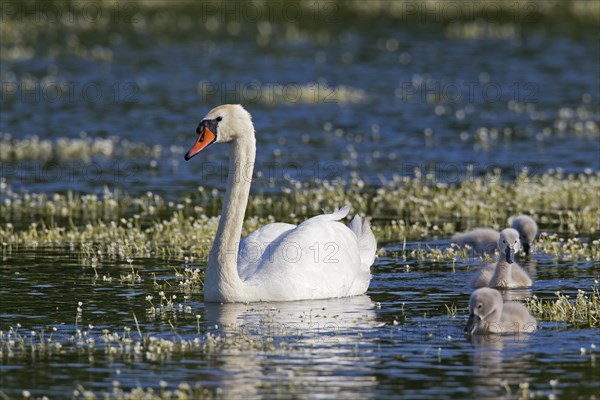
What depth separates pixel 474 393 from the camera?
12125 mm

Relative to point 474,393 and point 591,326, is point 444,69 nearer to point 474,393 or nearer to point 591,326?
point 591,326

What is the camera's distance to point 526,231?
20078 mm

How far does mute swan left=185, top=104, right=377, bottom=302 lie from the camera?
1631 cm

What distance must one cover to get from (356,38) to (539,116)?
1728 centimetres

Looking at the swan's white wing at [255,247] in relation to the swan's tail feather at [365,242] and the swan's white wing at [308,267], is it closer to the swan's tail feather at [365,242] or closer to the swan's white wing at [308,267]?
the swan's white wing at [308,267]

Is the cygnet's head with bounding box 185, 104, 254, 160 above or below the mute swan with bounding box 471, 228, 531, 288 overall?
above

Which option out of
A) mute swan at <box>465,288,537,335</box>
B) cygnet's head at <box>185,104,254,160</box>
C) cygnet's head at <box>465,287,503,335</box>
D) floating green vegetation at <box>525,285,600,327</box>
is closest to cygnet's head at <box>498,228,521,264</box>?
floating green vegetation at <box>525,285,600,327</box>

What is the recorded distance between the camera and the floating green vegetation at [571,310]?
1534 cm

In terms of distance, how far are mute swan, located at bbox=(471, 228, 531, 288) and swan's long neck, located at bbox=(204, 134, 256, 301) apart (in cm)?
353

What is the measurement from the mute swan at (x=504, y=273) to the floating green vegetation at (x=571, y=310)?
4.29 ft

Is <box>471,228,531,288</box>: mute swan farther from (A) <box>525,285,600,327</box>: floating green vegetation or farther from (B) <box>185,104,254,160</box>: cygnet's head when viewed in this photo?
(B) <box>185,104,254,160</box>: cygnet's head

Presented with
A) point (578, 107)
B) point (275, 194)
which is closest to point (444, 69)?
point (578, 107)

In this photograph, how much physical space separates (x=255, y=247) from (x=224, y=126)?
6.18ft

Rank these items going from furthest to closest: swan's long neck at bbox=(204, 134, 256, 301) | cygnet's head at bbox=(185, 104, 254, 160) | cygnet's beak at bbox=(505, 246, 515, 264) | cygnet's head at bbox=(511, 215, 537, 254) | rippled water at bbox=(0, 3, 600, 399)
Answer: cygnet's head at bbox=(511, 215, 537, 254)
cygnet's beak at bbox=(505, 246, 515, 264)
cygnet's head at bbox=(185, 104, 254, 160)
swan's long neck at bbox=(204, 134, 256, 301)
rippled water at bbox=(0, 3, 600, 399)
